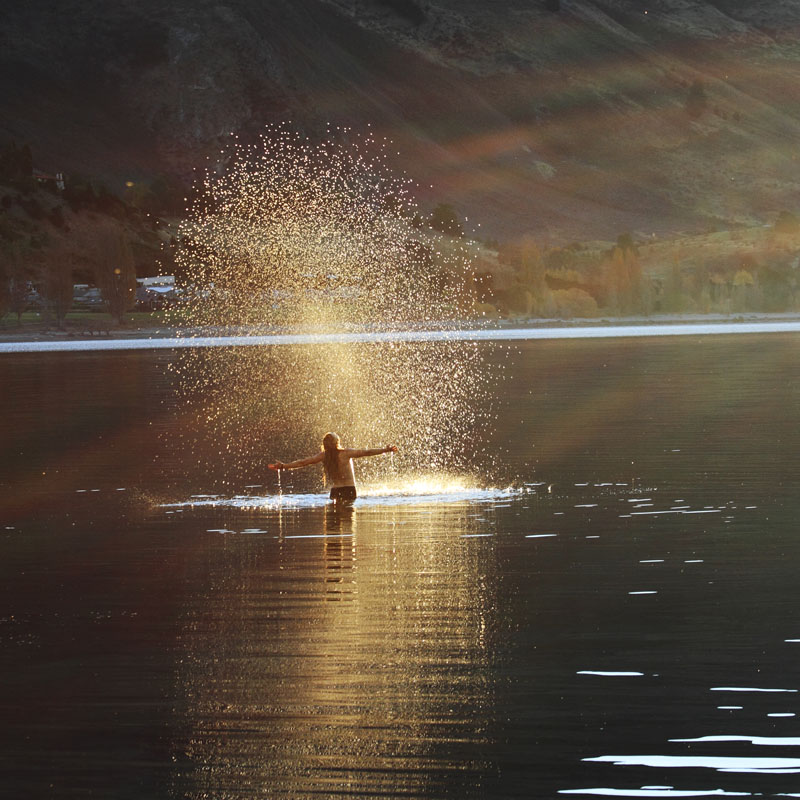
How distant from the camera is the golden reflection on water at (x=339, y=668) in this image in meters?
13.7

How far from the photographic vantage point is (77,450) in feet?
158

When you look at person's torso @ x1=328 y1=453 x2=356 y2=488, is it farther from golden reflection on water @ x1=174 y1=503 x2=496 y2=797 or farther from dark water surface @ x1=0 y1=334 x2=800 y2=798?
golden reflection on water @ x1=174 y1=503 x2=496 y2=797

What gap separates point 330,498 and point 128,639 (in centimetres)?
1471

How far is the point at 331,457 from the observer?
32062 mm

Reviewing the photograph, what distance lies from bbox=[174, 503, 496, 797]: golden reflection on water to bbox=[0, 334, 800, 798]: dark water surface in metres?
0.04

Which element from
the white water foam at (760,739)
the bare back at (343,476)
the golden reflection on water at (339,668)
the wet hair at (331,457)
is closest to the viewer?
the golden reflection on water at (339,668)

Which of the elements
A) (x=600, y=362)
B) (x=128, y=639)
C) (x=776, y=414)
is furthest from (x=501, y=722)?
(x=600, y=362)

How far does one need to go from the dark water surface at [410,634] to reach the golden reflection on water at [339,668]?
4 cm

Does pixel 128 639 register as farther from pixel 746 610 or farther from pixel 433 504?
pixel 433 504

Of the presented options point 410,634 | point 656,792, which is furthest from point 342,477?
point 656,792

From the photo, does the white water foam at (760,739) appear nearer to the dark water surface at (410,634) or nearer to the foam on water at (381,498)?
the dark water surface at (410,634)

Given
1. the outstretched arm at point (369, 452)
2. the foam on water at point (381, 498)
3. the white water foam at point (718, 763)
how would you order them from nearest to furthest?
the white water foam at point (718, 763)
the outstretched arm at point (369, 452)
the foam on water at point (381, 498)

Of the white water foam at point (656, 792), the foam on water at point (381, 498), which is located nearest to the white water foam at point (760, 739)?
the white water foam at point (656, 792)

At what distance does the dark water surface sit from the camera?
13.8 m
